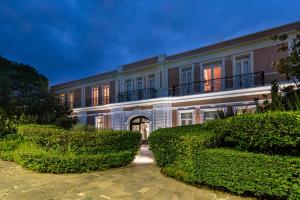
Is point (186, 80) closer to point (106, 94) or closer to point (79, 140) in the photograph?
point (106, 94)

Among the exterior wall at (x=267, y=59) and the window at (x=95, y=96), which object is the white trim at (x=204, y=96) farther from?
the window at (x=95, y=96)

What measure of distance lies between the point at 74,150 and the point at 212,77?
1099 cm

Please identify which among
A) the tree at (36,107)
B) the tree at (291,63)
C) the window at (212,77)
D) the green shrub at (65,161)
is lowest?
the green shrub at (65,161)

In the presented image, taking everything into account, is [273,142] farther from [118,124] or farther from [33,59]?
[33,59]

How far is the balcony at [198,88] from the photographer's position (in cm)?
1403

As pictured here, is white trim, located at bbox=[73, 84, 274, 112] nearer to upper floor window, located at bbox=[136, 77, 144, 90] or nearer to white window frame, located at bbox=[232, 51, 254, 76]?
white window frame, located at bbox=[232, 51, 254, 76]

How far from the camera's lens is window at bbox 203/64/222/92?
1548cm

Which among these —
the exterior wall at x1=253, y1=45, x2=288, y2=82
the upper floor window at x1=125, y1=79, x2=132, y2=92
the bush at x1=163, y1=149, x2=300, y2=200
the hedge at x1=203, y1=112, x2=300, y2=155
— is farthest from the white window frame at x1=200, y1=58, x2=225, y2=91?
the bush at x1=163, y1=149, x2=300, y2=200

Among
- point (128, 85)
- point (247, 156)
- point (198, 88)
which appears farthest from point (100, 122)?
point (247, 156)

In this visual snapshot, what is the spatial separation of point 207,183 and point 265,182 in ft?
4.14

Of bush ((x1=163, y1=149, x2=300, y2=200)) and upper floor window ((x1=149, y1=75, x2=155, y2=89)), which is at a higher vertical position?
upper floor window ((x1=149, y1=75, x2=155, y2=89))

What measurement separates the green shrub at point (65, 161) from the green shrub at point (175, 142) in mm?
1484

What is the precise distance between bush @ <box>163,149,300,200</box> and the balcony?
9.79 meters

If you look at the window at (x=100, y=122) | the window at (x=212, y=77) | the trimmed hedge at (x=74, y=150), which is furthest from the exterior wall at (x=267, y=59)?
the window at (x=100, y=122)
